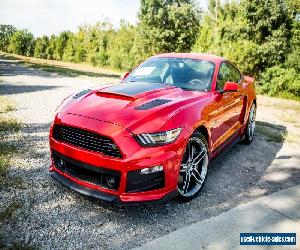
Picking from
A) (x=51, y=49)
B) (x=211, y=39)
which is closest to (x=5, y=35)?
(x=51, y=49)

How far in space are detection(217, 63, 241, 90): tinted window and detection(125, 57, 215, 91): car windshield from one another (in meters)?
0.20

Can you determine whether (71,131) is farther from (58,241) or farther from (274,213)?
(274,213)

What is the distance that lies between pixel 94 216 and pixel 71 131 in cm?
96

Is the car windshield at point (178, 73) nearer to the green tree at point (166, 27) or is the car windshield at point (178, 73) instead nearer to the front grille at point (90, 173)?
the front grille at point (90, 173)

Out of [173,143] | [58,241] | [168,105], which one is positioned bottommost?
[58,241]

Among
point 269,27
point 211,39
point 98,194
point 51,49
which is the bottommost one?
point 98,194

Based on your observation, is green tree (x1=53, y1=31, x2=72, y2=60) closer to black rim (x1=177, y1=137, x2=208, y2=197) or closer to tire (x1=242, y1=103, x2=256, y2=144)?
tire (x1=242, y1=103, x2=256, y2=144)

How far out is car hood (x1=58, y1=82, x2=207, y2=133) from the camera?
11.5 ft

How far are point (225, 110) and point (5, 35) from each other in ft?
401

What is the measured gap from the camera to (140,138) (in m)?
3.40

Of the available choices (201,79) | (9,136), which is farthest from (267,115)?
(9,136)

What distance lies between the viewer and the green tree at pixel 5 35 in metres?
100

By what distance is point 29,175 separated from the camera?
454cm

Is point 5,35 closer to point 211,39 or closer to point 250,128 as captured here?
point 211,39
